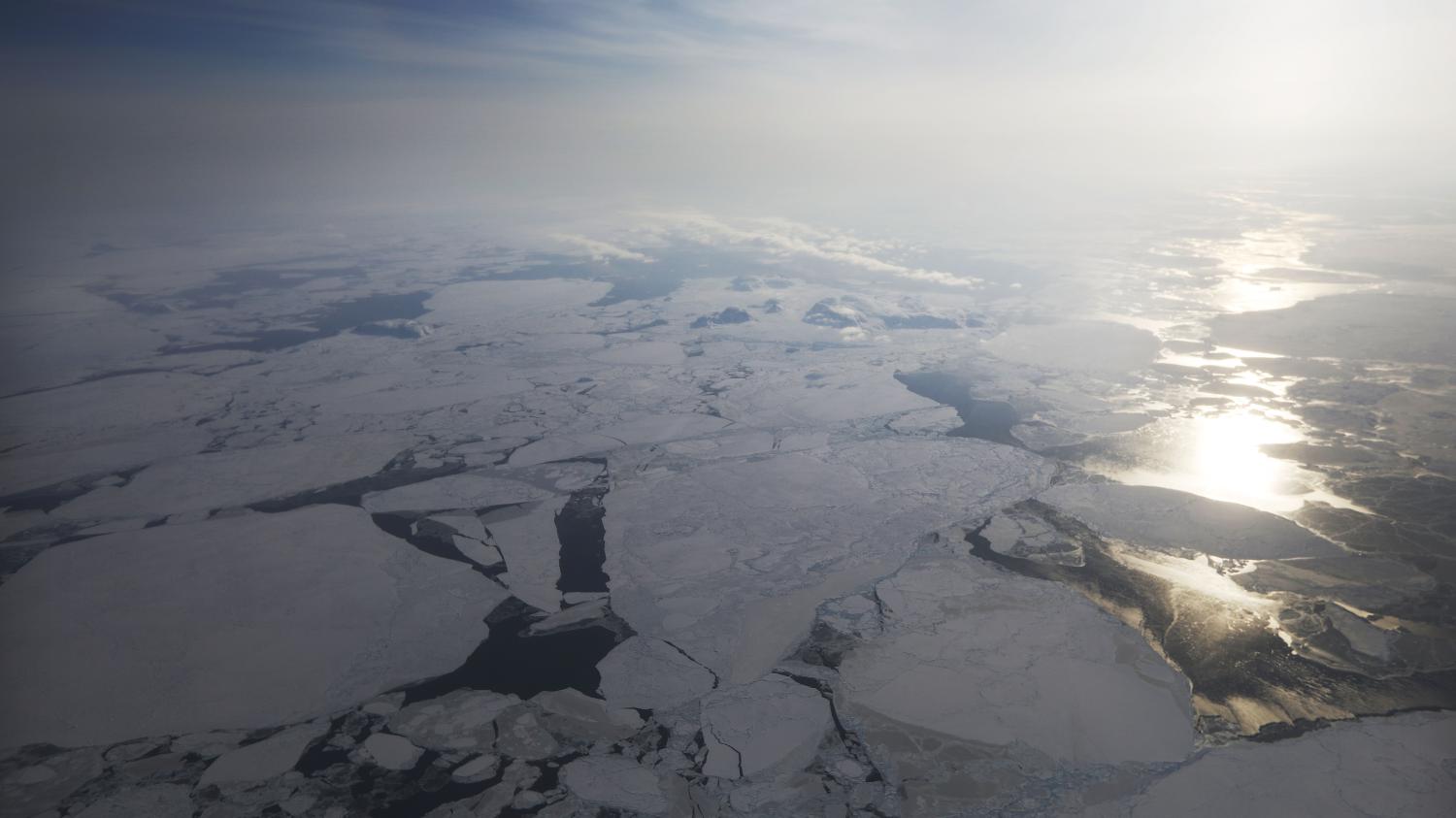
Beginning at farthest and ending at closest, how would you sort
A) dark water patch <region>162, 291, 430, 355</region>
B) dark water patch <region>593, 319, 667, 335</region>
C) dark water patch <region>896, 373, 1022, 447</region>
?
dark water patch <region>593, 319, 667, 335</region> → dark water patch <region>162, 291, 430, 355</region> → dark water patch <region>896, 373, 1022, 447</region>

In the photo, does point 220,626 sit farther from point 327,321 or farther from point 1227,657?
point 327,321

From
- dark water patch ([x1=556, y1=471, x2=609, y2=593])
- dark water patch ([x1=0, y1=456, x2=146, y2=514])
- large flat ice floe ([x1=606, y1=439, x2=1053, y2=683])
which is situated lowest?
dark water patch ([x1=0, y1=456, x2=146, y2=514])

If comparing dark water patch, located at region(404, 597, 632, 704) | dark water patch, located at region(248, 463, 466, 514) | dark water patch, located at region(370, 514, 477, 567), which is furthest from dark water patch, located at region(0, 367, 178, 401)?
dark water patch, located at region(404, 597, 632, 704)

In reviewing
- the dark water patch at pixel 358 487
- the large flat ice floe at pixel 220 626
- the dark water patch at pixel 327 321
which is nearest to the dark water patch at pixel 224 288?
the dark water patch at pixel 327 321

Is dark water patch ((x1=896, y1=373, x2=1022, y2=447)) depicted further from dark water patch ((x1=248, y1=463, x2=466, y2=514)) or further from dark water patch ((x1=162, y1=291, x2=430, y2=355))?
dark water patch ((x1=162, y1=291, x2=430, y2=355))

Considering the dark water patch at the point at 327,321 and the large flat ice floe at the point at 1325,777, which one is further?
the dark water patch at the point at 327,321

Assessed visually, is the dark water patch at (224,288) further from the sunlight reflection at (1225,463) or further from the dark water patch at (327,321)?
the sunlight reflection at (1225,463)

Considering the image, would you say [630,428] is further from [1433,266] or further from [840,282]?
[1433,266]
